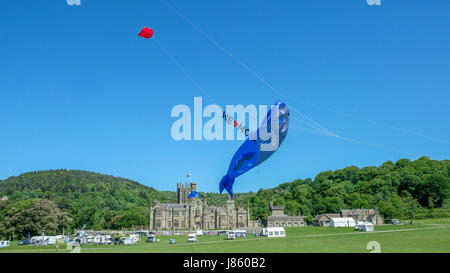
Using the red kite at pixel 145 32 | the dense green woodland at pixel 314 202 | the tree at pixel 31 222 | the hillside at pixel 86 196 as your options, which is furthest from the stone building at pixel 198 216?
the red kite at pixel 145 32

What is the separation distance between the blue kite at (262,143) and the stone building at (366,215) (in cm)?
6895

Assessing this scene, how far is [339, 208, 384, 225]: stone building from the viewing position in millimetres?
79000

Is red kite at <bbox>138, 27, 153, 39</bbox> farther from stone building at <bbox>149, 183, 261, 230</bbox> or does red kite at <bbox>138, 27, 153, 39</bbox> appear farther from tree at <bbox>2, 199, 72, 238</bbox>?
stone building at <bbox>149, 183, 261, 230</bbox>

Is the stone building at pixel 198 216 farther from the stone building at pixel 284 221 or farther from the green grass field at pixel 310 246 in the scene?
the green grass field at pixel 310 246

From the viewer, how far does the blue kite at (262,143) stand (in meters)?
17.7

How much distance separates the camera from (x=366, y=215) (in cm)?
8319

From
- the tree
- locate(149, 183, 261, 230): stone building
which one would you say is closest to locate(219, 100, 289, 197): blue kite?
the tree

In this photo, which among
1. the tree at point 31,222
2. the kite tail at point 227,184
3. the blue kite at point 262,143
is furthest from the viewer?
the tree at point 31,222

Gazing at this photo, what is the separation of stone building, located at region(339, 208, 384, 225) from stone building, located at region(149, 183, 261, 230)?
23.9 metres

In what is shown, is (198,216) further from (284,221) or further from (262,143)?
(262,143)

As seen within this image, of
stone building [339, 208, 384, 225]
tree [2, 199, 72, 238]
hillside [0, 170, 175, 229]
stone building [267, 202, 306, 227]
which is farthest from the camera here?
hillside [0, 170, 175, 229]

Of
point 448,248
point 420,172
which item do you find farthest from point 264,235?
point 420,172
